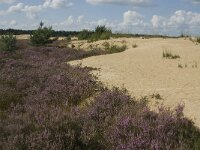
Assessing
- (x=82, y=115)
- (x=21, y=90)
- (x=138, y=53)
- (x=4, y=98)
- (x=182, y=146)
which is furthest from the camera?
(x=138, y=53)

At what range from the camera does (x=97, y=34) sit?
108 ft

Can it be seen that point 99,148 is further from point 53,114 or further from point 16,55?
point 16,55

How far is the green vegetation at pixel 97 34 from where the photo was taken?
30600mm

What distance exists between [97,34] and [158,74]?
19.4 m

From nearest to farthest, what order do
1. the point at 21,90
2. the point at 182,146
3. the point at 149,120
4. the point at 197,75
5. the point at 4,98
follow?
the point at 182,146 → the point at 149,120 → the point at 4,98 → the point at 21,90 → the point at 197,75

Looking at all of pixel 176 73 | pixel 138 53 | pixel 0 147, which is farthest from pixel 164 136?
pixel 138 53

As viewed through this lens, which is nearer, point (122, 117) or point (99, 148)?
point (99, 148)

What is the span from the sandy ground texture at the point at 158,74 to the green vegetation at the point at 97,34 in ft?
32.1

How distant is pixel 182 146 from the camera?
669 centimetres

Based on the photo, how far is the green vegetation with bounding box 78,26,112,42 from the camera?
30.6m

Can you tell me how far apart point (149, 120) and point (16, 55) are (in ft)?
48.9

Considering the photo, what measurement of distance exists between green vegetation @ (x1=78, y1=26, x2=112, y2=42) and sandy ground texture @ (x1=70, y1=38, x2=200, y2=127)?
32.1ft

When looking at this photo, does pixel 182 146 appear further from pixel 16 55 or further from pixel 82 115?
pixel 16 55

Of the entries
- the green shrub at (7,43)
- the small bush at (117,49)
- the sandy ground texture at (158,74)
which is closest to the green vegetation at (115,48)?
the small bush at (117,49)
